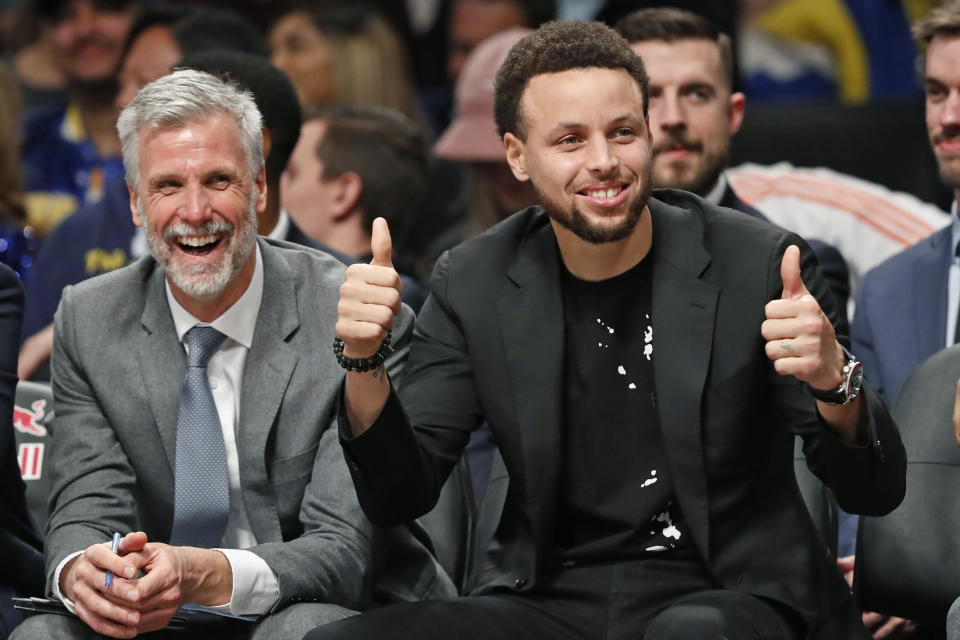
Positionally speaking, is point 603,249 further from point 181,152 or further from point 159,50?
point 159,50

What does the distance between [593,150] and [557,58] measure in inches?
7.9

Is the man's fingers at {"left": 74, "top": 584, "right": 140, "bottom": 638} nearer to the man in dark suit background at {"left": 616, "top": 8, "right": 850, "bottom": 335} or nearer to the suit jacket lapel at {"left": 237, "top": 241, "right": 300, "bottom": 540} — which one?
the suit jacket lapel at {"left": 237, "top": 241, "right": 300, "bottom": 540}

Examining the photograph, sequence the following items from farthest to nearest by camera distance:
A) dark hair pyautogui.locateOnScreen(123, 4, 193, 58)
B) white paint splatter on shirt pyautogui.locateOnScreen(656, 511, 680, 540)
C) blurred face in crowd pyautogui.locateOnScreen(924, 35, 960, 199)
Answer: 1. dark hair pyautogui.locateOnScreen(123, 4, 193, 58)
2. blurred face in crowd pyautogui.locateOnScreen(924, 35, 960, 199)
3. white paint splatter on shirt pyautogui.locateOnScreen(656, 511, 680, 540)

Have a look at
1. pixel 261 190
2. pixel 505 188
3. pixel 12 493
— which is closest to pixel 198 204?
pixel 261 190

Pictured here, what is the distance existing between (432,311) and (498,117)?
0.41m

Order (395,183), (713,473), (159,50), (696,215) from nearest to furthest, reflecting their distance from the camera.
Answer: (713,473) → (696,215) → (395,183) → (159,50)

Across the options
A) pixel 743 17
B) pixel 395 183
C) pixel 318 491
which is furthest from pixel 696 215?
pixel 743 17

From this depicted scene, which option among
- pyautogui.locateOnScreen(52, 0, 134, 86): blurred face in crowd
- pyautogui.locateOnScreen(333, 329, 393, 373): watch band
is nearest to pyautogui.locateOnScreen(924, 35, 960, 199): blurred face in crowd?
pyautogui.locateOnScreen(333, 329, 393, 373): watch band

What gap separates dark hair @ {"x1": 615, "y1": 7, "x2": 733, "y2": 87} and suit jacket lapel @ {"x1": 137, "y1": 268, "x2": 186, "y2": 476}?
1.85m

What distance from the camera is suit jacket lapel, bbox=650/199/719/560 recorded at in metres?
2.91

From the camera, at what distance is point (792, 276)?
8.75ft

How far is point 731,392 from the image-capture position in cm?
294

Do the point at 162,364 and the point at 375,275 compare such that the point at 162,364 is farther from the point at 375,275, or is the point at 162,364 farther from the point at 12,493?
the point at 375,275

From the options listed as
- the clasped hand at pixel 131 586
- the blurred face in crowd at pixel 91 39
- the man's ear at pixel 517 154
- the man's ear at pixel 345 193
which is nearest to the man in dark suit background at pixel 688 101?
the man's ear at pixel 345 193
